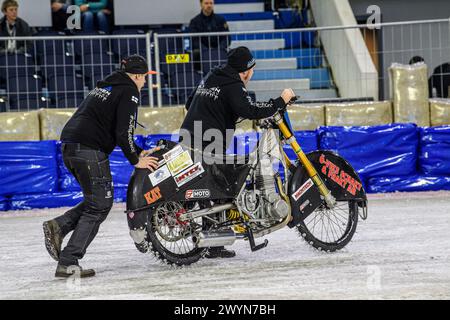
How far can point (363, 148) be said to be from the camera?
12555mm

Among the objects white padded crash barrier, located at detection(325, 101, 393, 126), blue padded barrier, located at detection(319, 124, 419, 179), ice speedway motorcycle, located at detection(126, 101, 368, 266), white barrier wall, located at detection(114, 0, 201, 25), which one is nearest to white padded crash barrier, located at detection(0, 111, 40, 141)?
blue padded barrier, located at detection(319, 124, 419, 179)

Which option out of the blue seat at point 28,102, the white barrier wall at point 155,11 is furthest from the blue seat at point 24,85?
the white barrier wall at point 155,11

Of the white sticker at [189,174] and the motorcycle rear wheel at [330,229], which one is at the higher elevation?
the white sticker at [189,174]

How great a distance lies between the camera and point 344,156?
Result: 12.5 m

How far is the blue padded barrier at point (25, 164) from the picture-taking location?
1223 cm

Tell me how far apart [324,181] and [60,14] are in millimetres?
9774

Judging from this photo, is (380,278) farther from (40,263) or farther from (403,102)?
(403,102)

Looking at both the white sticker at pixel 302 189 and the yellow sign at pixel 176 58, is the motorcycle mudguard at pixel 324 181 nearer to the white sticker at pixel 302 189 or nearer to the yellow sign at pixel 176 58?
the white sticker at pixel 302 189

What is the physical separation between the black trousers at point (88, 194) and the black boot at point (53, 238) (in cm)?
15

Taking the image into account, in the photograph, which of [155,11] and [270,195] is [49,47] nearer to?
[155,11]

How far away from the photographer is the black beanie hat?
7.41m

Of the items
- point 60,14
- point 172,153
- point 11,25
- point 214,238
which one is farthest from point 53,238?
point 60,14

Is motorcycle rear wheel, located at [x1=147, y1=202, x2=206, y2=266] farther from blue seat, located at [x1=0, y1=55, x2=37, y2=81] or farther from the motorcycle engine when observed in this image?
blue seat, located at [x1=0, y1=55, x2=37, y2=81]
